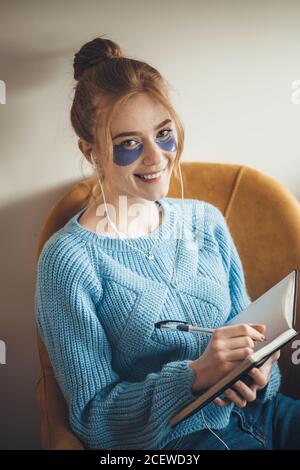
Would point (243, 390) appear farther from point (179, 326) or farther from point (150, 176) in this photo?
point (150, 176)

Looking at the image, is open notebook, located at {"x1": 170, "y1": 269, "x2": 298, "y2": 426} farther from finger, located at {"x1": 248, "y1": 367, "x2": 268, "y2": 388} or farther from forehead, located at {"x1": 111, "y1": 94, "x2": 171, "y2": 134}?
forehead, located at {"x1": 111, "y1": 94, "x2": 171, "y2": 134}

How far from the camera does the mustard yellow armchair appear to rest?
0.93 meters

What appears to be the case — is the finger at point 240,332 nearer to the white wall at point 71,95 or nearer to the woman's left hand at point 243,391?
the woman's left hand at point 243,391

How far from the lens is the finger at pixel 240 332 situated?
70 cm

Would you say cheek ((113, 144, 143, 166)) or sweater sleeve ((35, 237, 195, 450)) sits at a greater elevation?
cheek ((113, 144, 143, 166))

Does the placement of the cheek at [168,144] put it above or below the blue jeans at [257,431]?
above

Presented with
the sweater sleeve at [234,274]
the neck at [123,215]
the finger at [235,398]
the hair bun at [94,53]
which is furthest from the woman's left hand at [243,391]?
the hair bun at [94,53]

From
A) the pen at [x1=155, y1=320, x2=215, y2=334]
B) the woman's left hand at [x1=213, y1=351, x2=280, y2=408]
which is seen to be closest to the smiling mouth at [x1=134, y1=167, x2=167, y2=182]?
the pen at [x1=155, y1=320, x2=215, y2=334]

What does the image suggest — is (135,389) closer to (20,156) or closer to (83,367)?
(83,367)

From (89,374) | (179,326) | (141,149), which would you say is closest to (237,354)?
(179,326)

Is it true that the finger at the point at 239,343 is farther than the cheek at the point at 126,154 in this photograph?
No

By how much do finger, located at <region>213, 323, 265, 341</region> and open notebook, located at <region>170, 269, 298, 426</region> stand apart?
11 mm

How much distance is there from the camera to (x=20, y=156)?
0.86m

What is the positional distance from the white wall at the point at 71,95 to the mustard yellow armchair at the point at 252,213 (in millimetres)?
31
